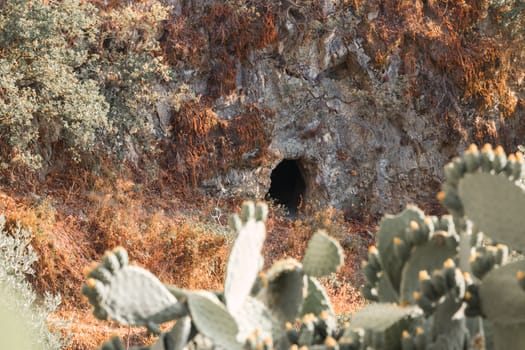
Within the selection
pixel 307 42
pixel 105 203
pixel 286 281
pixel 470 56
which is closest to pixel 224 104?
pixel 307 42

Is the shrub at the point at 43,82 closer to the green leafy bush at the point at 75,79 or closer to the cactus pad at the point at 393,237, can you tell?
the green leafy bush at the point at 75,79

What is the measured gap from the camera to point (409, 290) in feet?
6.75

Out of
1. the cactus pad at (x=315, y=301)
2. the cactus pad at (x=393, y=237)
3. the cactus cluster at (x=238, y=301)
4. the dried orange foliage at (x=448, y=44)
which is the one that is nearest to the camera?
the cactus cluster at (x=238, y=301)

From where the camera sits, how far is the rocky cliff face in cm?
1154

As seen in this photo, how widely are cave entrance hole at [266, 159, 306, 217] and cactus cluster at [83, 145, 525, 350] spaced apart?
10.3 meters

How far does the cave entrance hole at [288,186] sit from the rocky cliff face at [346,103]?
547mm

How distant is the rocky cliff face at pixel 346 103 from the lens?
1154 centimetres

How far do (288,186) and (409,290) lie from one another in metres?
12.0

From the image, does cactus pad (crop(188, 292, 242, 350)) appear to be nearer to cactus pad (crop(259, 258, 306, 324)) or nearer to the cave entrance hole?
cactus pad (crop(259, 258, 306, 324))

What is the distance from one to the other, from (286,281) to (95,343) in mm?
4775

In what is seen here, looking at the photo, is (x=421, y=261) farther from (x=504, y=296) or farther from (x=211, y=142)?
(x=211, y=142)

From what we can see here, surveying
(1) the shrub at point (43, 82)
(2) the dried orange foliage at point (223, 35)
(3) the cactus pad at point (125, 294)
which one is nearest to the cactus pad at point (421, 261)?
(3) the cactus pad at point (125, 294)

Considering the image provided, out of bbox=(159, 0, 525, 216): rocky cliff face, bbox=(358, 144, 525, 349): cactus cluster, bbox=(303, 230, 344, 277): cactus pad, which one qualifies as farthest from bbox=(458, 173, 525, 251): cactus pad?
bbox=(159, 0, 525, 216): rocky cliff face

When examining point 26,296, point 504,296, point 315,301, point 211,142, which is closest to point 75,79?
point 211,142
